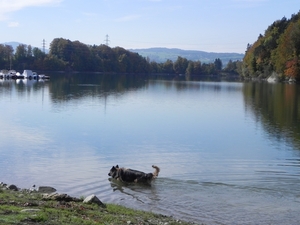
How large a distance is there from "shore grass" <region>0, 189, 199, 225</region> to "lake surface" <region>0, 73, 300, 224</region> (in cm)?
176

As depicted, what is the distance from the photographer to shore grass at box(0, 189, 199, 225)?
35.7 ft

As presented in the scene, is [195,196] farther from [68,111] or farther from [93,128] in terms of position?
[68,111]

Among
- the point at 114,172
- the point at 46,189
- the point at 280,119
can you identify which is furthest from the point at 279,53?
the point at 46,189

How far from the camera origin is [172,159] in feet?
79.1

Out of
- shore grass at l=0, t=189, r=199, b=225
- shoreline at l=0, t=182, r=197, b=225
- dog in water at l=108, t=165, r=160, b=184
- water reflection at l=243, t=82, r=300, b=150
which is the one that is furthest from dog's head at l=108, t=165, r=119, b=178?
water reflection at l=243, t=82, r=300, b=150

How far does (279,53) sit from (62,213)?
115 m

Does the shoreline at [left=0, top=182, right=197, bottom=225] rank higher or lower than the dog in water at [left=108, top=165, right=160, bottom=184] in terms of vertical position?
higher

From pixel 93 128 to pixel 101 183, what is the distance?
48.5ft

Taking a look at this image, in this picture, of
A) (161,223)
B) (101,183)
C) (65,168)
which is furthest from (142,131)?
(161,223)

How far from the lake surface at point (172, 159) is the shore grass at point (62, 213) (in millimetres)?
1763

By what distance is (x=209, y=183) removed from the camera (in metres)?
19.4

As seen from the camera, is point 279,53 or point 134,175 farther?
point 279,53

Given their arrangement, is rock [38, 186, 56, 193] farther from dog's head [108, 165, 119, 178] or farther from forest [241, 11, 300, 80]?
forest [241, 11, 300, 80]

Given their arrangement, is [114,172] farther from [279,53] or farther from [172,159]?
[279,53]
